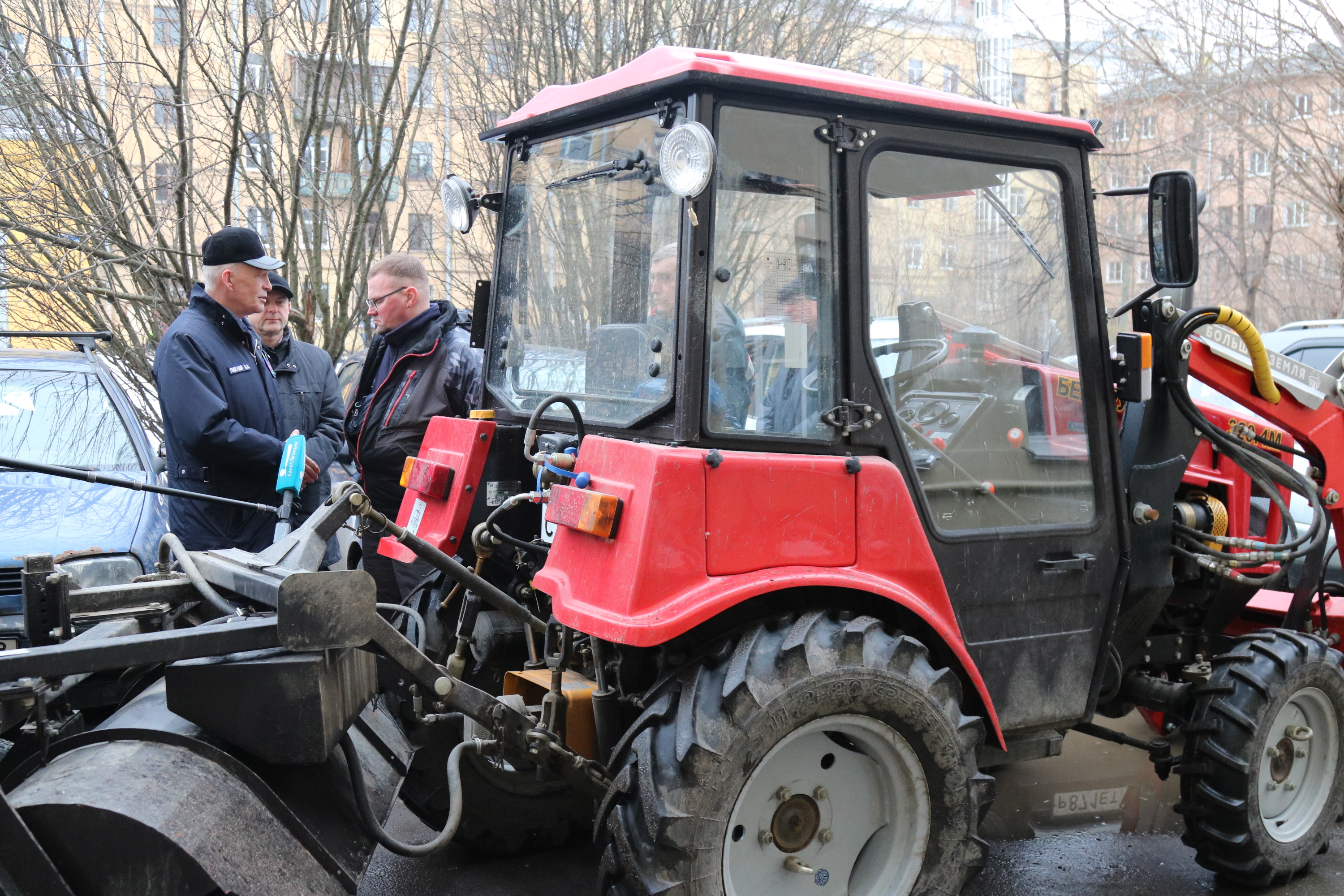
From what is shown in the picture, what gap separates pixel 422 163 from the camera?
992 cm

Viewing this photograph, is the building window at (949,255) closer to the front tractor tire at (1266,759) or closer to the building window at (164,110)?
the front tractor tire at (1266,759)

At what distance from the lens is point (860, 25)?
35.4 ft

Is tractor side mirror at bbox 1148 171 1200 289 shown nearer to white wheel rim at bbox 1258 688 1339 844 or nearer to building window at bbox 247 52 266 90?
white wheel rim at bbox 1258 688 1339 844

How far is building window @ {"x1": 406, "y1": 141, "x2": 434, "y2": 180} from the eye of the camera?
964 cm

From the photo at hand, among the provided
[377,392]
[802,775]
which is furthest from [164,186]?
[802,775]

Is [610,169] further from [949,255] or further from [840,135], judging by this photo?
[949,255]

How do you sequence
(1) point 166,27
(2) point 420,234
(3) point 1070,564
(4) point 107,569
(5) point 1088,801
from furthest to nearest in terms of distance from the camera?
(2) point 420,234, (1) point 166,27, (4) point 107,569, (5) point 1088,801, (3) point 1070,564

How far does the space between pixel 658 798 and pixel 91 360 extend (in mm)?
5029

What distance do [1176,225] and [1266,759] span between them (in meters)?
1.80

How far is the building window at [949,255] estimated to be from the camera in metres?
3.31

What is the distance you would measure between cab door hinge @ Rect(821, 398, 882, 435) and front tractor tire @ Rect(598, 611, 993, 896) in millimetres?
501

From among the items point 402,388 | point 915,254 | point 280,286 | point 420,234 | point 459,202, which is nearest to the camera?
point 915,254

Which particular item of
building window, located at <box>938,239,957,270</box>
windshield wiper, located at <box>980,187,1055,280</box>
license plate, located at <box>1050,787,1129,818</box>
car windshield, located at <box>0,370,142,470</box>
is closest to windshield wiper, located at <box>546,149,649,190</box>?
building window, located at <box>938,239,957,270</box>

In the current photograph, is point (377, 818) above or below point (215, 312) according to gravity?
below
